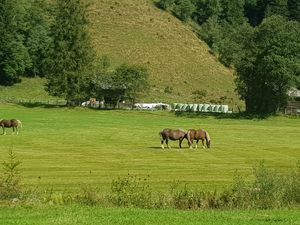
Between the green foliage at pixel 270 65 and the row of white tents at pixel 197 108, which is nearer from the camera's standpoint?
the green foliage at pixel 270 65

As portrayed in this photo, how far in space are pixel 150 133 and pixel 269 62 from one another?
33866 millimetres

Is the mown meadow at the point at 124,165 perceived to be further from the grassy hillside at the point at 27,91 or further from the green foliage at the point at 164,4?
the green foliage at the point at 164,4

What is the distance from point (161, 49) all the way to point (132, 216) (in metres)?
136

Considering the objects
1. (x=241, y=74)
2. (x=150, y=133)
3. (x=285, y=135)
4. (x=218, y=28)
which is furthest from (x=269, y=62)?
(x=218, y=28)

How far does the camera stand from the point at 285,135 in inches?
2333

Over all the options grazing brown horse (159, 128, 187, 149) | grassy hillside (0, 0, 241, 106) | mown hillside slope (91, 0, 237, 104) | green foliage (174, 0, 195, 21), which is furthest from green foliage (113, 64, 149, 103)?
green foliage (174, 0, 195, 21)

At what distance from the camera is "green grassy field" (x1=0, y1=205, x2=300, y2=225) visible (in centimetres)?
1586

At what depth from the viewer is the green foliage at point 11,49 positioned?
119 meters

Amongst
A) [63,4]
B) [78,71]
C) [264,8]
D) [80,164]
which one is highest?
[264,8]

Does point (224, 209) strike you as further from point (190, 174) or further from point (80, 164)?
point (80, 164)

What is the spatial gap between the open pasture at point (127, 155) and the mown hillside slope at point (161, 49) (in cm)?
6970

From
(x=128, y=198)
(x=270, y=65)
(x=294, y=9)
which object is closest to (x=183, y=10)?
(x=294, y=9)

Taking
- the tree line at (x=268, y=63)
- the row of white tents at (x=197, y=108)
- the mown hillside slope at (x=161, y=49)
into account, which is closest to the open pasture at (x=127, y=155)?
the tree line at (x=268, y=63)

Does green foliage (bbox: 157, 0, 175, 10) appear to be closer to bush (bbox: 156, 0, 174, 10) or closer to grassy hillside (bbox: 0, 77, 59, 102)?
bush (bbox: 156, 0, 174, 10)
